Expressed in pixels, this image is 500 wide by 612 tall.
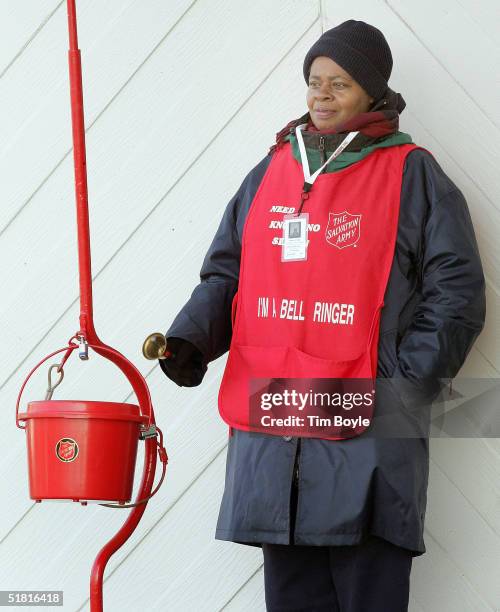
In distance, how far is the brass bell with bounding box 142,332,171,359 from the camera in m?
2.03

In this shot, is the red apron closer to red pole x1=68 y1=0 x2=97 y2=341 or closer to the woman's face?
the woman's face

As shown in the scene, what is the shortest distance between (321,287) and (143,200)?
61 centimetres

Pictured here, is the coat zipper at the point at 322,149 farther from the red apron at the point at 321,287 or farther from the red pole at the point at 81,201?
the red pole at the point at 81,201

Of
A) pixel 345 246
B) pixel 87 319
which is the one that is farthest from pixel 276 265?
pixel 87 319

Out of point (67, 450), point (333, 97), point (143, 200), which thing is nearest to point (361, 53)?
point (333, 97)

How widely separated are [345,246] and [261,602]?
81cm

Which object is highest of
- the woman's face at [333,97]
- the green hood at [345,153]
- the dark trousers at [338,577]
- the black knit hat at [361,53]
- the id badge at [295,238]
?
the black knit hat at [361,53]

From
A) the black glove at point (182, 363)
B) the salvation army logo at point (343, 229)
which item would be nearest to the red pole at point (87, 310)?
the black glove at point (182, 363)

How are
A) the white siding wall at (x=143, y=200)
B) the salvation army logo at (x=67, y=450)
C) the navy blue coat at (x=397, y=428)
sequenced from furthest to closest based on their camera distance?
1. the white siding wall at (x=143, y=200)
2. the navy blue coat at (x=397, y=428)
3. the salvation army logo at (x=67, y=450)

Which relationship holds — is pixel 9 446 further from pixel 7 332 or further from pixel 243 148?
pixel 243 148

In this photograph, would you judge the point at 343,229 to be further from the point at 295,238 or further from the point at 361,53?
the point at 361,53

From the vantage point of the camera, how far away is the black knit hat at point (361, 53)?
2221mm

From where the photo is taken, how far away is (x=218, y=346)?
223 cm

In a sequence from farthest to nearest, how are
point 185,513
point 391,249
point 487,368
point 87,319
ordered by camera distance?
point 185,513, point 487,368, point 391,249, point 87,319
